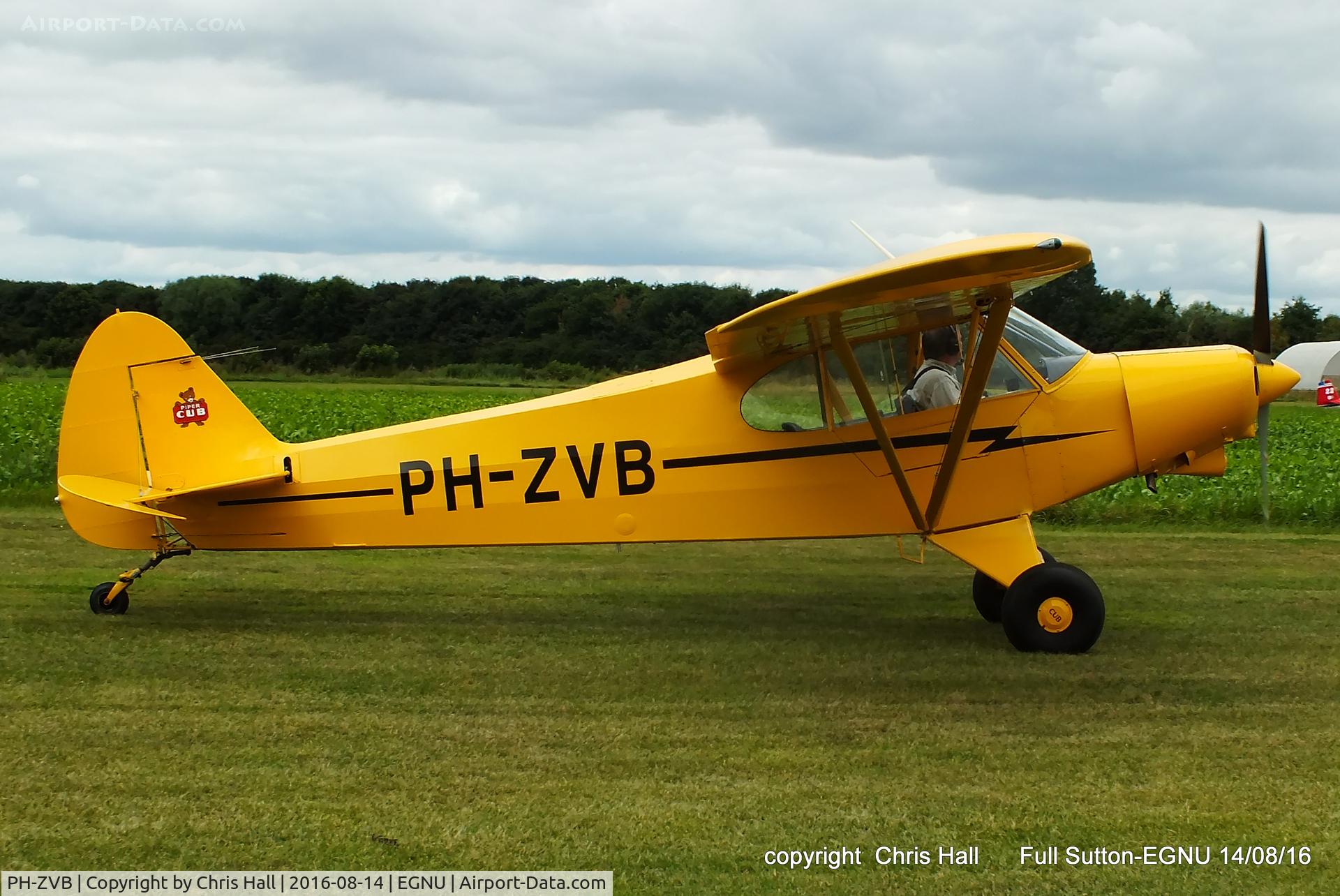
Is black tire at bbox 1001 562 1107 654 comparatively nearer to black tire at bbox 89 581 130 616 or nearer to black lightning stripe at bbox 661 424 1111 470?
black lightning stripe at bbox 661 424 1111 470

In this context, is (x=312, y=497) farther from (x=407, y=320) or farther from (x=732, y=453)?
(x=407, y=320)

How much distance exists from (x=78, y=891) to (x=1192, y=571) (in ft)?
28.3

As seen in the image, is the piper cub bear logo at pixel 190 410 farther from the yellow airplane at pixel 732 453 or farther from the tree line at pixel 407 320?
the tree line at pixel 407 320

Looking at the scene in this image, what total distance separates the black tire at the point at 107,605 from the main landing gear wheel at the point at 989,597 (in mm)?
5856

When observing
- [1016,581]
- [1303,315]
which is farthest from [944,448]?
[1303,315]

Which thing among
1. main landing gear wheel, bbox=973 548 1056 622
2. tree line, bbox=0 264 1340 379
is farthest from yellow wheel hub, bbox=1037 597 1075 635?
tree line, bbox=0 264 1340 379

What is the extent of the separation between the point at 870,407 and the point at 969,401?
0.56 m

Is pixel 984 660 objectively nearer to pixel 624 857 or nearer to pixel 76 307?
pixel 624 857

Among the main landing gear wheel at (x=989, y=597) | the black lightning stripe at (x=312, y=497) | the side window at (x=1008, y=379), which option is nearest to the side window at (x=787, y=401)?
the side window at (x=1008, y=379)

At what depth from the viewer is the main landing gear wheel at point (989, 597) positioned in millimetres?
7824

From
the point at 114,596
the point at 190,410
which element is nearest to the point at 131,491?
the point at 190,410

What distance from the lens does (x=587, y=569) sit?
10008 millimetres

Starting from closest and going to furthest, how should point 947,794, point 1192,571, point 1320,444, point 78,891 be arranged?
point 78,891 → point 947,794 → point 1192,571 → point 1320,444

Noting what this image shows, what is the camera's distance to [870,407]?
6660 millimetres
